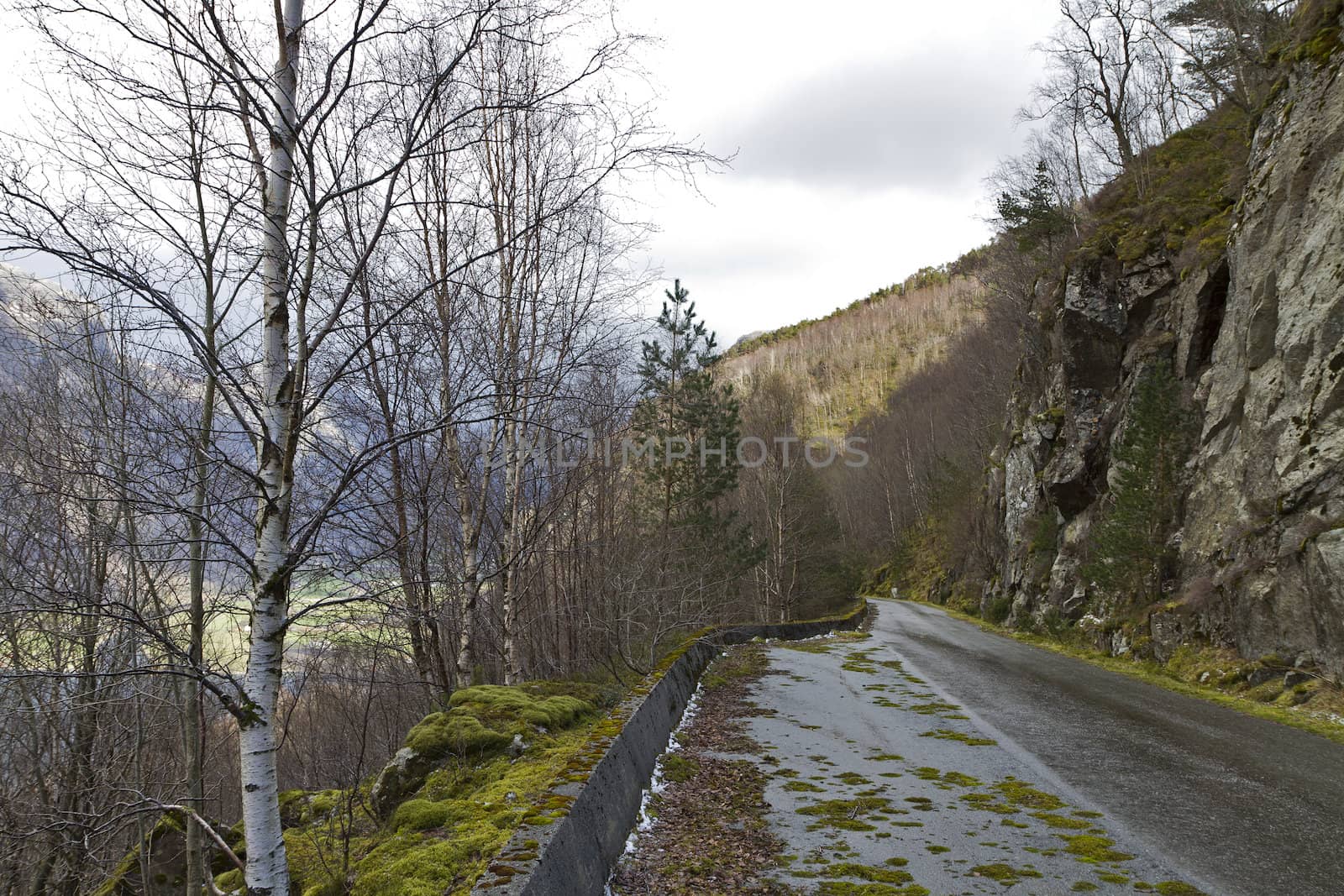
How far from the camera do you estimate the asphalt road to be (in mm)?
4676

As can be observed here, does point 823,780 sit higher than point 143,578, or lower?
lower

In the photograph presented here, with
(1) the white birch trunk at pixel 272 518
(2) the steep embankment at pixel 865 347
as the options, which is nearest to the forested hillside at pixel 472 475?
(1) the white birch trunk at pixel 272 518

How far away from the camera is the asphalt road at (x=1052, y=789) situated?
4.68m

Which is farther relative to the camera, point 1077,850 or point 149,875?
point 149,875

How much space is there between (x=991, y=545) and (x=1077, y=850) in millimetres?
33282

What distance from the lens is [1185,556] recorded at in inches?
623

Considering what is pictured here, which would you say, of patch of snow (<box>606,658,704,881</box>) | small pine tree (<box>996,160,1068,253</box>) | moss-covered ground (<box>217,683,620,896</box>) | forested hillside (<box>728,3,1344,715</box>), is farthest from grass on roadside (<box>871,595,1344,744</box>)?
small pine tree (<box>996,160,1068,253</box>)

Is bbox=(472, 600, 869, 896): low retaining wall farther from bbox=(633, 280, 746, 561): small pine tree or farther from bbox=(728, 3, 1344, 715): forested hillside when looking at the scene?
bbox=(633, 280, 746, 561): small pine tree

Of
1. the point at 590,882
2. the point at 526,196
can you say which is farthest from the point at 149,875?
the point at 526,196

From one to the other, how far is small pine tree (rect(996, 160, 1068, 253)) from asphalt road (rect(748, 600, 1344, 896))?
27740 mm

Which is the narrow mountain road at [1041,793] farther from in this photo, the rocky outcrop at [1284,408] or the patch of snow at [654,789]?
A: the rocky outcrop at [1284,408]

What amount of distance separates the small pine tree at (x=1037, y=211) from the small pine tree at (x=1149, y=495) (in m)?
19.2

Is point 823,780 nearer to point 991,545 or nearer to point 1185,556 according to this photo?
point 1185,556

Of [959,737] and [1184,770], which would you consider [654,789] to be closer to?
[959,737]
